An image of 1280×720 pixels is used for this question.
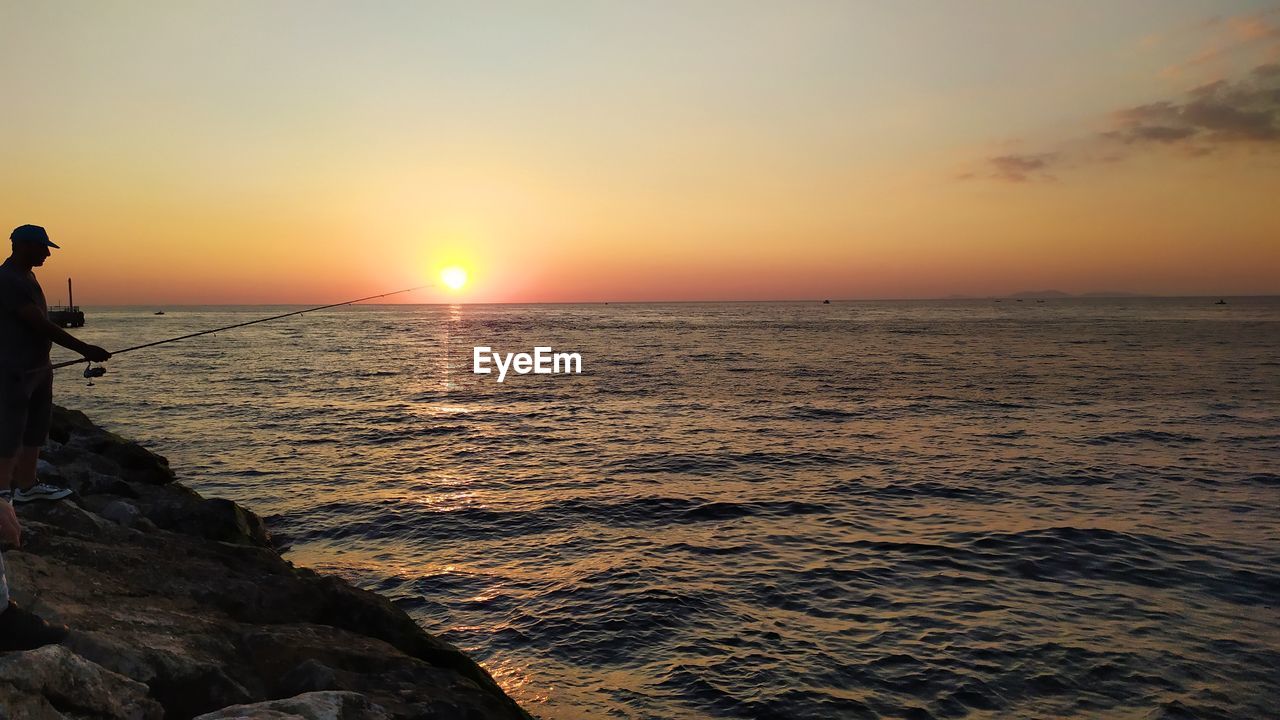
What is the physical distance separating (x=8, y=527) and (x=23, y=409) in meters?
3.40

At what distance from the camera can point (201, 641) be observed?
17.2 ft

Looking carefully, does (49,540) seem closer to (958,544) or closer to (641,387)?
(958,544)

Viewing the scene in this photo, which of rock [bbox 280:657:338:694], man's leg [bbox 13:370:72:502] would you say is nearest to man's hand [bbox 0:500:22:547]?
rock [bbox 280:657:338:694]

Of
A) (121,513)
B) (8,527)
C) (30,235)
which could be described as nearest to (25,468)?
(121,513)

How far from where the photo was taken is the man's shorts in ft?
21.3

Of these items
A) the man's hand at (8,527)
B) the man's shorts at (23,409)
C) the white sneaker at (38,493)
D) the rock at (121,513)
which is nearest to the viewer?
the man's hand at (8,527)

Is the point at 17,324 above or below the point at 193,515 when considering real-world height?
above

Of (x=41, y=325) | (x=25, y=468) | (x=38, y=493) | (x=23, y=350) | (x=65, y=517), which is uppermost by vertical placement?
(x=41, y=325)

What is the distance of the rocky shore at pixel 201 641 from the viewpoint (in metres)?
4.08

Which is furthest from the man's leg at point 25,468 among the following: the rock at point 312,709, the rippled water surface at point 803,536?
the rippled water surface at point 803,536

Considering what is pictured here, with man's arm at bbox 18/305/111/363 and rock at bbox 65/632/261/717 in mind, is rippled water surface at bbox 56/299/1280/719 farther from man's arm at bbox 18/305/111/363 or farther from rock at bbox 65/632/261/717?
man's arm at bbox 18/305/111/363

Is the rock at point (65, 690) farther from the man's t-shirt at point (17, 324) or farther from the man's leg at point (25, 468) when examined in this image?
the man's leg at point (25, 468)

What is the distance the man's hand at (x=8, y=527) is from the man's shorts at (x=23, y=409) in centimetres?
274

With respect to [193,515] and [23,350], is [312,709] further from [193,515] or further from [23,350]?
[193,515]
